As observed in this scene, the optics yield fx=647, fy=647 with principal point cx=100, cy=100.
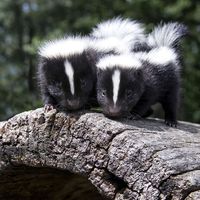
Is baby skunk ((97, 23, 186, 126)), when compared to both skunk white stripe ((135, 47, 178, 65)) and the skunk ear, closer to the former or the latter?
skunk white stripe ((135, 47, 178, 65))

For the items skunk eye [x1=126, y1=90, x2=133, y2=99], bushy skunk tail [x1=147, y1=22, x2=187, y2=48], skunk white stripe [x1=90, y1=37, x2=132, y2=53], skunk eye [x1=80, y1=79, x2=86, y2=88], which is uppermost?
bushy skunk tail [x1=147, y1=22, x2=187, y2=48]

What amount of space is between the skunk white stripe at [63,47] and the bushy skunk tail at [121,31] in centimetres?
46

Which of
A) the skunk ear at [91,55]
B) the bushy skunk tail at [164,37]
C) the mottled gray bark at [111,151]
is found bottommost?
the mottled gray bark at [111,151]

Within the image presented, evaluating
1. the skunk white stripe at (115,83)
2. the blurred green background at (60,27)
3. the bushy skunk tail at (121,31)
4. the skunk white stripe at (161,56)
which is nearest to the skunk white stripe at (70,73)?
the skunk white stripe at (115,83)

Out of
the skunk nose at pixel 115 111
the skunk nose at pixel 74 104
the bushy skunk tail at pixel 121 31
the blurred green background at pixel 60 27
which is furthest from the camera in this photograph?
the blurred green background at pixel 60 27

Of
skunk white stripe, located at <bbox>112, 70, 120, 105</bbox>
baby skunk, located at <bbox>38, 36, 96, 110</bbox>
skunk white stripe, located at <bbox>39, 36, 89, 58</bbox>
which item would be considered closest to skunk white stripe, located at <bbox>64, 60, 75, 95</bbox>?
baby skunk, located at <bbox>38, 36, 96, 110</bbox>

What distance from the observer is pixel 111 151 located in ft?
11.9

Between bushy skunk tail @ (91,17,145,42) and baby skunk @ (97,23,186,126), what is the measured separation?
132 millimetres

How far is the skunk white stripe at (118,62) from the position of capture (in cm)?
450

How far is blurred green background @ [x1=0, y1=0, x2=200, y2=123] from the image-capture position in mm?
9953

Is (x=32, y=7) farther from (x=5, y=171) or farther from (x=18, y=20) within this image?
(x=5, y=171)

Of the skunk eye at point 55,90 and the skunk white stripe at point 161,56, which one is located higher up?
the skunk white stripe at point 161,56

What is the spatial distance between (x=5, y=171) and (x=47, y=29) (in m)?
11.0

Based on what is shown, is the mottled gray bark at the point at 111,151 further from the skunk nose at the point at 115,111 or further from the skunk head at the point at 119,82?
the skunk head at the point at 119,82
